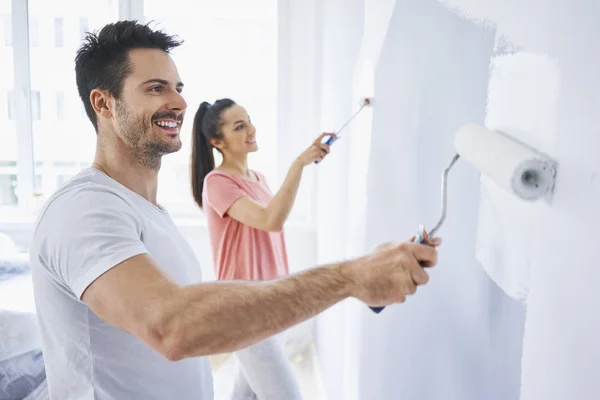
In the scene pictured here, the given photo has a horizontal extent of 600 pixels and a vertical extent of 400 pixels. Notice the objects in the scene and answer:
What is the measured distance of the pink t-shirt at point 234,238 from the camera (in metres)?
1.65

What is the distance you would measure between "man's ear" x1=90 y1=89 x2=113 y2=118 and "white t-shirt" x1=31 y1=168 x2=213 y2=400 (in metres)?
0.15

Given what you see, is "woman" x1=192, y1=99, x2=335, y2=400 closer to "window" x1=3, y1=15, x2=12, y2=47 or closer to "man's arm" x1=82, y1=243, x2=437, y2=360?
"man's arm" x1=82, y1=243, x2=437, y2=360

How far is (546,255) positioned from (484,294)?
0.53ft

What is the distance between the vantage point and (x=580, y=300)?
0.39m

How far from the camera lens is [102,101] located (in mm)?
1014

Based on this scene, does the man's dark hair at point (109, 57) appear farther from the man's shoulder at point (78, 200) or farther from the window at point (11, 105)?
the window at point (11, 105)

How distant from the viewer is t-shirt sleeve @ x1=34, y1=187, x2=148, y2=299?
67cm

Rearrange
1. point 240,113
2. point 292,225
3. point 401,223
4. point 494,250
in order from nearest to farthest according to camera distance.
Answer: point 494,250 → point 401,223 → point 240,113 → point 292,225

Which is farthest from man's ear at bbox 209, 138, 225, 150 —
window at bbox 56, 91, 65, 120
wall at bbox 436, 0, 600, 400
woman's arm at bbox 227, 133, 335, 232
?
window at bbox 56, 91, 65, 120

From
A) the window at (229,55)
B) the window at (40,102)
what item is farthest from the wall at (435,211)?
the window at (40,102)

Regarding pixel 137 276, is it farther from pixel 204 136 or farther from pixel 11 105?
→ pixel 11 105

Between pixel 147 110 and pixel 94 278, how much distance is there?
1.45 feet

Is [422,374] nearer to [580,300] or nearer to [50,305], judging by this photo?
[580,300]

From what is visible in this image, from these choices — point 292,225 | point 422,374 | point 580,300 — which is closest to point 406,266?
point 580,300
